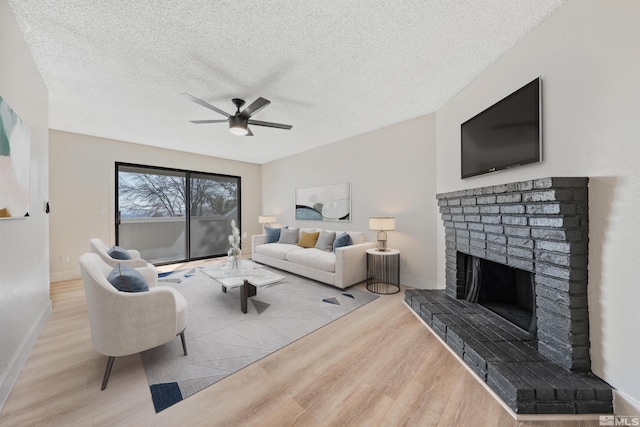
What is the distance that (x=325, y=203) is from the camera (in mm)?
4906

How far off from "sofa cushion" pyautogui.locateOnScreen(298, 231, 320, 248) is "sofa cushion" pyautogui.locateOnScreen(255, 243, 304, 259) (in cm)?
12

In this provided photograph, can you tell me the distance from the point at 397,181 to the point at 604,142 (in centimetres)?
241

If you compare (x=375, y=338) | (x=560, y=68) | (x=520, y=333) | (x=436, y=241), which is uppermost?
(x=560, y=68)

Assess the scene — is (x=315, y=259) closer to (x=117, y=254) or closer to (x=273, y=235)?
(x=273, y=235)

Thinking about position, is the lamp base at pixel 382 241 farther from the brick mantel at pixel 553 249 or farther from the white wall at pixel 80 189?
the white wall at pixel 80 189

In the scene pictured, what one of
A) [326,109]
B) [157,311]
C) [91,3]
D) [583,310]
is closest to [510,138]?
[583,310]

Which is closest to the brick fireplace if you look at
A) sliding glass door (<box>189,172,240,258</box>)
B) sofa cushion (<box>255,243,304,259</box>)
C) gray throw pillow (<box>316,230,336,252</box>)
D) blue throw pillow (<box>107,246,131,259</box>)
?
gray throw pillow (<box>316,230,336,252</box>)

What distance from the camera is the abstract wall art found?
139cm

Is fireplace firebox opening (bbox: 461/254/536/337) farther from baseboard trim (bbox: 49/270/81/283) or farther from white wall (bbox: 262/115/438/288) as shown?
baseboard trim (bbox: 49/270/81/283)

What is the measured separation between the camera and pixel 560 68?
1638 millimetres

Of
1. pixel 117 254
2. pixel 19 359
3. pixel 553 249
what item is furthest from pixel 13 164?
pixel 553 249

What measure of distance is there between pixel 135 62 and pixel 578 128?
355 centimetres

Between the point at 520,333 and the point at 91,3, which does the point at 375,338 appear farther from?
the point at 91,3

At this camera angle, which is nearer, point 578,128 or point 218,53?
point 578,128
